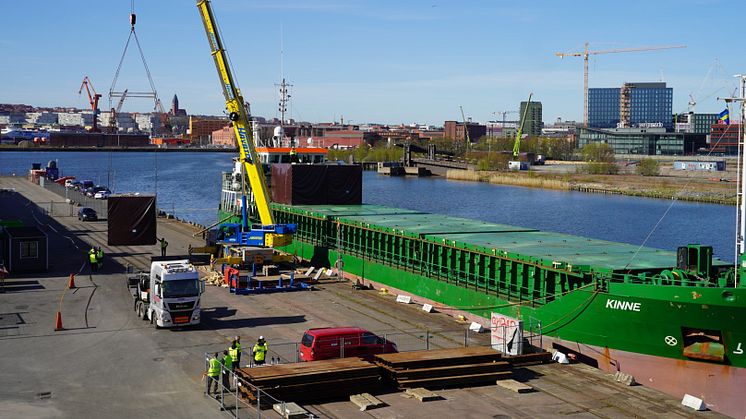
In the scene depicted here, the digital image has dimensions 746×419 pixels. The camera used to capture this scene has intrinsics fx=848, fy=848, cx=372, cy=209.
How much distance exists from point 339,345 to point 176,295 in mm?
6672

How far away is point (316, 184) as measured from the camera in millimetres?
45281

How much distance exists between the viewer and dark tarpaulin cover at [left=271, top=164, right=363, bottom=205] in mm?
44844

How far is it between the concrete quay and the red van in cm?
145

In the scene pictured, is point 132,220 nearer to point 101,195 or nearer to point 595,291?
point 595,291

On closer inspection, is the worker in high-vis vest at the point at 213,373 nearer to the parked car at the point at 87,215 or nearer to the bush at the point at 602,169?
the parked car at the point at 87,215

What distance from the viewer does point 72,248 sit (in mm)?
43781

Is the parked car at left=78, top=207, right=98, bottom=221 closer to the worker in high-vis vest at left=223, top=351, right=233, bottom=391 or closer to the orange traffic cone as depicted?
the orange traffic cone

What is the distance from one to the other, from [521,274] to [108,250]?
25437 millimetres

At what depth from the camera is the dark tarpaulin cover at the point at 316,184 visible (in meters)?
44.8

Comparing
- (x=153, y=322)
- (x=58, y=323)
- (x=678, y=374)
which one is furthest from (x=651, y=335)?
(x=58, y=323)

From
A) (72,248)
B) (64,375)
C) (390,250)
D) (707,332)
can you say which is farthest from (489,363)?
(72,248)

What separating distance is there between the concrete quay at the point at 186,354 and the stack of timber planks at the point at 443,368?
284mm

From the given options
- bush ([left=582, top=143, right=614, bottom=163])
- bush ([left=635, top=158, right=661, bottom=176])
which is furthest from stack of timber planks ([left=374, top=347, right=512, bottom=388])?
bush ([left=582, top=143, right=614, bottom=163])

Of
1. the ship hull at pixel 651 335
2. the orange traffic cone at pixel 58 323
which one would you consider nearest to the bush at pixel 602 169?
the ship hull at pixel 651 335
